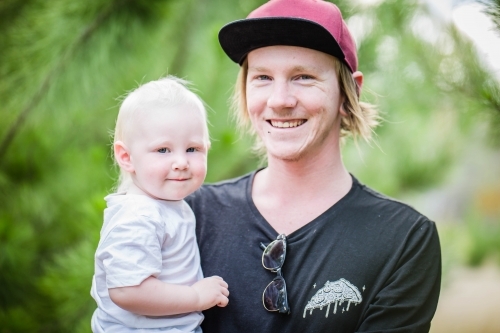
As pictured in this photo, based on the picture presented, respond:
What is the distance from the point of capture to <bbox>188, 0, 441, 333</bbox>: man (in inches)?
65.0

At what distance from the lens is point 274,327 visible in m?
1.67

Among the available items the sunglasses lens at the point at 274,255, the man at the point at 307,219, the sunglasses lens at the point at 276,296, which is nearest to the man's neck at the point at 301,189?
the man at the point at 307,219

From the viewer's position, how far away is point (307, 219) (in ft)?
5.97

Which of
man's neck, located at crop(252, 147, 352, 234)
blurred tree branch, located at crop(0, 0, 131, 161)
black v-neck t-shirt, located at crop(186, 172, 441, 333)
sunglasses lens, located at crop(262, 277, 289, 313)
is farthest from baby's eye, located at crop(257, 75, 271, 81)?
blurred tree branch, located at crop(0, 0, 131, 161)

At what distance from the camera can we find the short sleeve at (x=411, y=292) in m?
A: 1.61

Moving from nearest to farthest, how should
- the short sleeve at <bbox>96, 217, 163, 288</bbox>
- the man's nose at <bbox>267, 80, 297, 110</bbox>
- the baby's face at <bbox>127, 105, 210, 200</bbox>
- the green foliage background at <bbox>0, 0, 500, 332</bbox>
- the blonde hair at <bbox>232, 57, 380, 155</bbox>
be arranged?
the short sleeve at <bbox>96, 217, 163, 288</bbox> → the baby's face at <bbox>127, 105, 210, 200</bbox> → the man's nose at <bbox>267, 80, 297, 110</bbox> → the blonde hair at <bbox>232, 57, 380, 155</bbox> → the green foliage background at <bbox>0, 0, 500, 332</bbox>

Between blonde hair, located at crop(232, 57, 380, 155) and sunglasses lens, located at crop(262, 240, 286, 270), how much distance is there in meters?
0.55

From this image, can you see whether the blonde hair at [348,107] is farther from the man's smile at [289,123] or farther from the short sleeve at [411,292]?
the short sleeve at [411,292]

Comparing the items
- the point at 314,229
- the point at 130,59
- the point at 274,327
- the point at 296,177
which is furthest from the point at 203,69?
the point at 274,327

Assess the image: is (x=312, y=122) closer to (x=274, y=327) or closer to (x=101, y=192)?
(x=274, y=327)

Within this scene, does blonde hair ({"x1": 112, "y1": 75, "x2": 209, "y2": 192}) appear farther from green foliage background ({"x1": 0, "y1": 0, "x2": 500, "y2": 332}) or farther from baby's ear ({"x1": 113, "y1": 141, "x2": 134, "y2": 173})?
green foliage background ({"x1": 0, "y1": 0, "x2": 500, "y2": 332})

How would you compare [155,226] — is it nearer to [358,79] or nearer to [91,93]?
[358,79]

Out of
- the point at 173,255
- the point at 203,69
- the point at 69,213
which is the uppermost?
the point at 203,69

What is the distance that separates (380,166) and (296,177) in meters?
2.54
